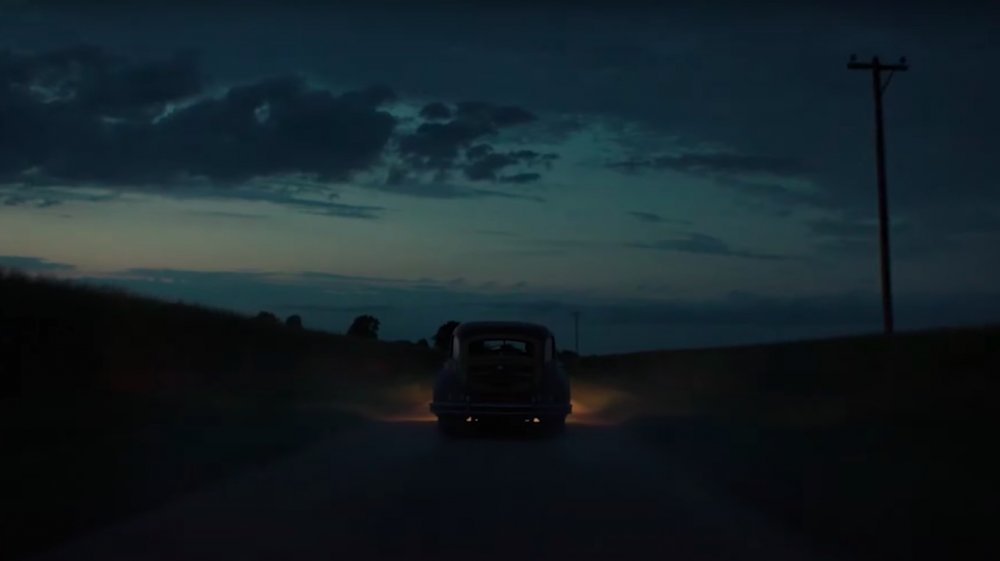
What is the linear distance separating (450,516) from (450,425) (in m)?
13.2

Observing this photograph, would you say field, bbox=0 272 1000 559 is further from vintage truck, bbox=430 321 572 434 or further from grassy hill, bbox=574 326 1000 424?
vintage truck, bbox=430 321 572 434

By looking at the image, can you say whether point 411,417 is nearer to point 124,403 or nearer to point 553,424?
point 553,424

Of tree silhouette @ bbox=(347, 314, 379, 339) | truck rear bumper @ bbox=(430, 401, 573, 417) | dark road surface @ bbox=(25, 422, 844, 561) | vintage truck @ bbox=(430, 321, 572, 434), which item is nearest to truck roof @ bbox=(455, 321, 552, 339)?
vintage truck @ bbox=(430, 321, 572, 434)

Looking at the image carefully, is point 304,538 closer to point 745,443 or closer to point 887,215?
point 745,443

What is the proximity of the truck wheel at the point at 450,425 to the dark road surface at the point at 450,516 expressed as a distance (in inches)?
→ 218

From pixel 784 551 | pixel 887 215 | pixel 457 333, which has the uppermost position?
pixel 887 215

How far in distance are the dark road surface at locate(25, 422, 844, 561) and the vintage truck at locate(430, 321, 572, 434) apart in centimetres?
490

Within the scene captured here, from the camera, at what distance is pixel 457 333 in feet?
87.1

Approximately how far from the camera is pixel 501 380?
25.4m

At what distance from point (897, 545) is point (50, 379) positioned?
65.4ft

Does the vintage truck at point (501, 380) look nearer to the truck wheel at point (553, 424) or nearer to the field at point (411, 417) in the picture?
the truck wheel at point (553, 424)

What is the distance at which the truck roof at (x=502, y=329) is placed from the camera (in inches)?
1035

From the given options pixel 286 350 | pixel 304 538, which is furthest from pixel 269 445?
pixel 286 350

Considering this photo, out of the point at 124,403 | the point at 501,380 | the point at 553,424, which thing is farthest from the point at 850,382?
the point at 124,403
